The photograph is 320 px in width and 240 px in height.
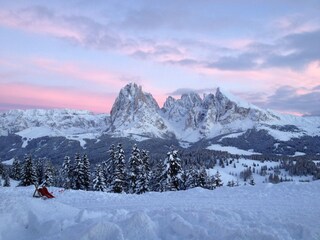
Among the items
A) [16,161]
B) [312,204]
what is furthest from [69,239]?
[16,161]

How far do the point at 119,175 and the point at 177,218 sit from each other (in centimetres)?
3622

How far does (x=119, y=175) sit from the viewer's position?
51375 millimetres

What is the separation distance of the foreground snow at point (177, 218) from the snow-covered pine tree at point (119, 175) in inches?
963

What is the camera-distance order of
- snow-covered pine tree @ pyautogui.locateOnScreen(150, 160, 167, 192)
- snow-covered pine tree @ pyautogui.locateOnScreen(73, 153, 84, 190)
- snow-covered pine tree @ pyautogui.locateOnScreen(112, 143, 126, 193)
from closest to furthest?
snow-covered pine tree @ pyautogui.locateOnScreen(112, 143, 126, 193)
snow-covered pine tree @ pyautogui.locateOnScreen(150, 160, 167, 192)
snow-covered pine tree @ pyautogui.locateOnScreen(73, 153, 84, 190)

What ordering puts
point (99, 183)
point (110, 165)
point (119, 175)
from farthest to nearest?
1. point (110, 165)
2. point (99, 183)
3. point (119, 175)

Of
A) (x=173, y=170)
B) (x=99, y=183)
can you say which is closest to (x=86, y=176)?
(x=99, y=183)

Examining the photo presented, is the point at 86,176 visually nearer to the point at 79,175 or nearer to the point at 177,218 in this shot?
the point at 79,175

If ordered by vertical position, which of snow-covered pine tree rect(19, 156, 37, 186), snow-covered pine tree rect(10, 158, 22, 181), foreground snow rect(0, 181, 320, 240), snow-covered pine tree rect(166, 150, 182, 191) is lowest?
snow-covered pine tree rect(10, 158, 22, 181)

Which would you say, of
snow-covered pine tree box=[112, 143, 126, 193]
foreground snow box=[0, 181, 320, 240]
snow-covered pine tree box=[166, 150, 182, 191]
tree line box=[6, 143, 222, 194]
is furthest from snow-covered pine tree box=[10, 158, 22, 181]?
foreground snow box=[0, 181, 320, 240]

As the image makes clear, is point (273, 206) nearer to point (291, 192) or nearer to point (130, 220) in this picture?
point (291, 192)

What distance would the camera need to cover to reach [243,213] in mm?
18141

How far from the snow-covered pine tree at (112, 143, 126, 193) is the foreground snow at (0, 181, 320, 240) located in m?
24.4

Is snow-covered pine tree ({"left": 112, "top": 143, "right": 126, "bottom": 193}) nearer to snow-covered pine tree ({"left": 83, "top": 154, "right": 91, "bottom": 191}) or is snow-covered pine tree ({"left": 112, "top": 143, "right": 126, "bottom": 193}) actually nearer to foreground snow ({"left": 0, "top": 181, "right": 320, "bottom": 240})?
snow-covered pine tree ({"left": 83, "top": 154, "right": 91, "bottom": 191})

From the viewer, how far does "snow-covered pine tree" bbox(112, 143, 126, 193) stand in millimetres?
50875
